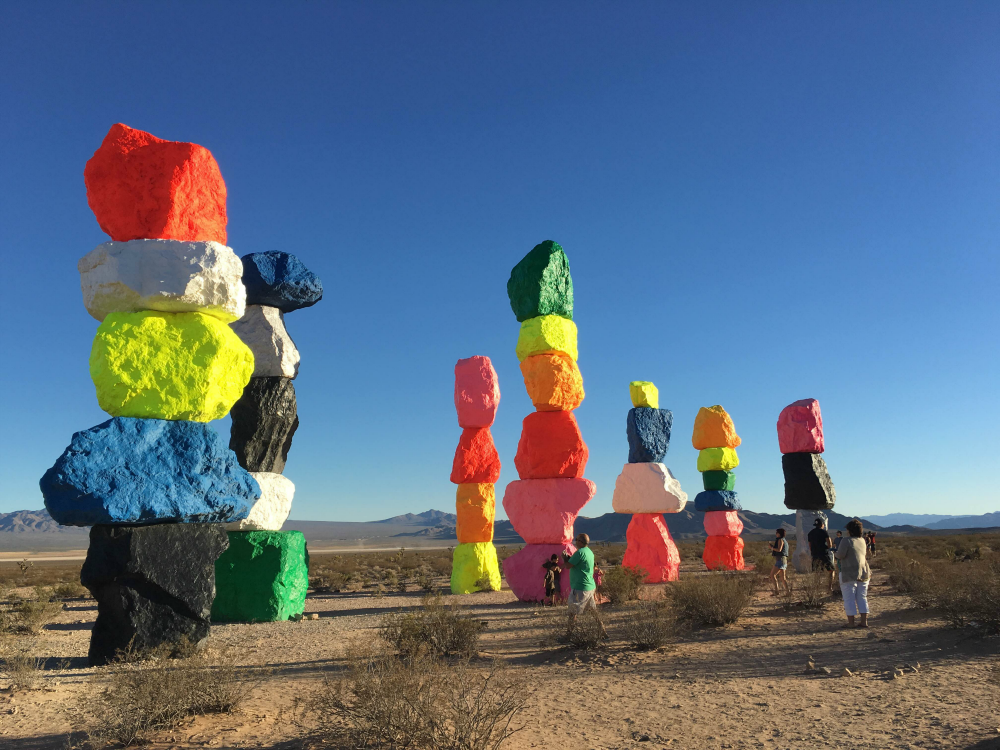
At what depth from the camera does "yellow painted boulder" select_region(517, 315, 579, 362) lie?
39.5ft

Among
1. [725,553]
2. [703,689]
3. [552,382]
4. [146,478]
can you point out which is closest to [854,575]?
[703,689]

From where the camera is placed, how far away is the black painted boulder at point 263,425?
10.5 metres

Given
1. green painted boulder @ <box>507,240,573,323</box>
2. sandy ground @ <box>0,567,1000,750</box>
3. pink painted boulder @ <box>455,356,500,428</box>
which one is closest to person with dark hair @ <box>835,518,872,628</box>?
sandy ground @ <box>0,567,1000,750</box>

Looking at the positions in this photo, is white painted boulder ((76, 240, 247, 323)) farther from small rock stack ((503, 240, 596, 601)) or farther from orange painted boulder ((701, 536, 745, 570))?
orange painted boulder ((701, 536, 745, 570))

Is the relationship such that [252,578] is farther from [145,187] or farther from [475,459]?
[145,187]

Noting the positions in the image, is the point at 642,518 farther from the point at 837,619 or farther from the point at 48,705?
the point at 48,705

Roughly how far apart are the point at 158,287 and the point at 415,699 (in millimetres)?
5317

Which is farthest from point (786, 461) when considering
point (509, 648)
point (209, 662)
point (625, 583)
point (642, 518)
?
point (209, 662)

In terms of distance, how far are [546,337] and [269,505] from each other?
540cm

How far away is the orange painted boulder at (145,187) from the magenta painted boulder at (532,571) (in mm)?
7302

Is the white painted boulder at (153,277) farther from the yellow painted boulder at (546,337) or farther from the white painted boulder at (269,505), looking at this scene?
the yellow painted boulder at (546,337)

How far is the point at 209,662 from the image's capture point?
19.1 feet

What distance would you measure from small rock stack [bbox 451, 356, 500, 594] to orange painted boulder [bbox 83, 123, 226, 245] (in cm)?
719

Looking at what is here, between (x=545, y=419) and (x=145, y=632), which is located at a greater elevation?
(x=545, y=419)
